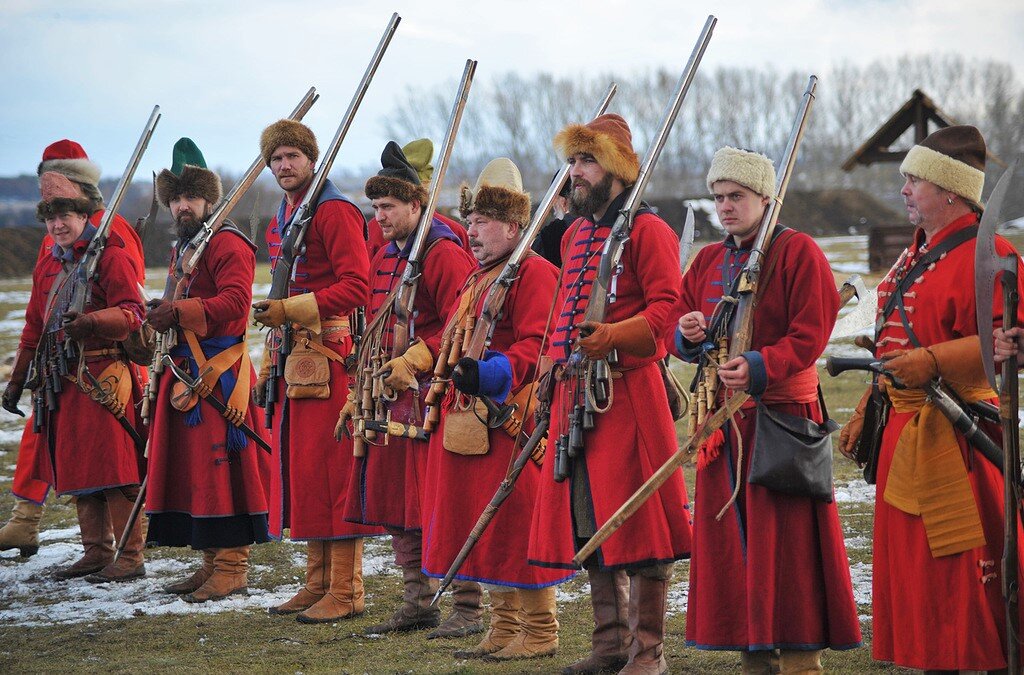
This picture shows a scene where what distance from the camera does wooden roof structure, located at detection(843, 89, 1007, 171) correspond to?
20391 millimetres

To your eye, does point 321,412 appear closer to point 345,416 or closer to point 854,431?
point 345,416

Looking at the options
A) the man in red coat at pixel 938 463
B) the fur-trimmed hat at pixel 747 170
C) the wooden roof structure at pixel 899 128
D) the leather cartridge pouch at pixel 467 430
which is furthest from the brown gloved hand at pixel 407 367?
the wooden roof structure at pixel 899 128

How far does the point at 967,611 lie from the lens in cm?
395

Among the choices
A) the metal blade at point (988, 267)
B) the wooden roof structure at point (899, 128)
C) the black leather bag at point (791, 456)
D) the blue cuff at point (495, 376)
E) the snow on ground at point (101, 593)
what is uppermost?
the wooden roof structure at point (899, 128)

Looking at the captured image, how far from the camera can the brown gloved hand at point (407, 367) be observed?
18.5 ft

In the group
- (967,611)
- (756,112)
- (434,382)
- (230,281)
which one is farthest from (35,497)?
(756,112)

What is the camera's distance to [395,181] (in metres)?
6.14

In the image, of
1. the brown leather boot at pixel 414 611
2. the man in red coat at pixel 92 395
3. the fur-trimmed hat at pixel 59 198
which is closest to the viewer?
the brown leather boot at pixel 414 611

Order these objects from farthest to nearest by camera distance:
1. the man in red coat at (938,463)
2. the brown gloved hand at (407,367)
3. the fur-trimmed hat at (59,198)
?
the fur-trimmed hat at (59,198)
the brown gloved hand at (407,367)
the man in red coat at (938,463)

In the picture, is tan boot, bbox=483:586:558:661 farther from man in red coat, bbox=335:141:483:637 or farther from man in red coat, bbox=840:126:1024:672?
man in red coat, bbox=840:126:1024:672

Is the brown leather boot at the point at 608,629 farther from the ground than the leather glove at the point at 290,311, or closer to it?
closer to it

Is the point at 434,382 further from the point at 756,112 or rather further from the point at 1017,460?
the point at 756,112

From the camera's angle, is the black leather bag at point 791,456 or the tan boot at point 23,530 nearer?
the black leather bag at point 791,456

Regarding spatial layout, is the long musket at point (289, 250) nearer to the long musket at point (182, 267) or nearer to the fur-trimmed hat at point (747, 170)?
the long musket at point (182, 267)
